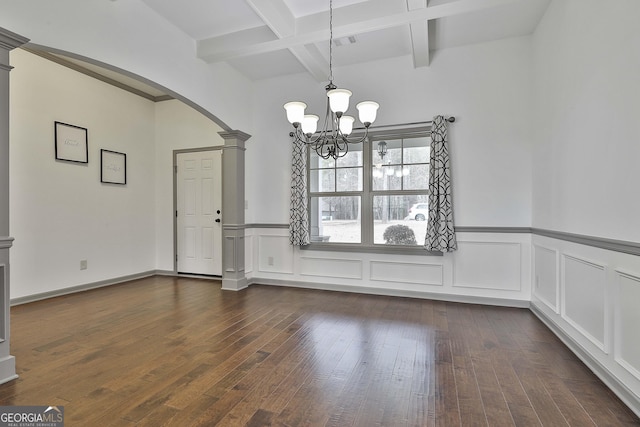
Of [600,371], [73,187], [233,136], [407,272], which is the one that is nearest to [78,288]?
[73,187]

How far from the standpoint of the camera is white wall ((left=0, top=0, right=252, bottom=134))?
7.74 feet

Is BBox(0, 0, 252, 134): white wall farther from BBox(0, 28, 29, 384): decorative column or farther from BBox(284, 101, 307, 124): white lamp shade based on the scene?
BBox(284, 101, 307, 124): white lamp shade

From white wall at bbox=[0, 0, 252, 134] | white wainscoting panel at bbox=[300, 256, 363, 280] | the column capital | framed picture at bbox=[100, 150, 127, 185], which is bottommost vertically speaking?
white wainscoting panel at bbox=[300, 256, 363, 280]

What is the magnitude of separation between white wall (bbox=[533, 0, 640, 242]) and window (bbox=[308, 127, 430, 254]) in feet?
4.41

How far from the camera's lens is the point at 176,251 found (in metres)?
5.63

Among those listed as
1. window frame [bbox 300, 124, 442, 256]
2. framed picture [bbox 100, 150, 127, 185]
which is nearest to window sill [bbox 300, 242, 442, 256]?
window frame [bbox 300, 124, 442, 256]

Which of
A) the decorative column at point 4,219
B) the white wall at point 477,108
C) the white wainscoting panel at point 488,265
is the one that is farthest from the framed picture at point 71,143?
the white wainscoting panel at point 488,265

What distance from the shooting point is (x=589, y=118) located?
94.6 inches

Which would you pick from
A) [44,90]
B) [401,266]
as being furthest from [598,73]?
[44,90]

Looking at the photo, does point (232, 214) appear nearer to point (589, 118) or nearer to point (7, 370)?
point (7, 370)

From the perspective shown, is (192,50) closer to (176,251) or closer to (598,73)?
(176,251)

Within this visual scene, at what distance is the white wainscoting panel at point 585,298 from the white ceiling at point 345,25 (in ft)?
7.61

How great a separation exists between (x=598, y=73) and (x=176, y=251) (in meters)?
5.77

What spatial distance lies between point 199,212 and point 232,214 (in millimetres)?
1086
